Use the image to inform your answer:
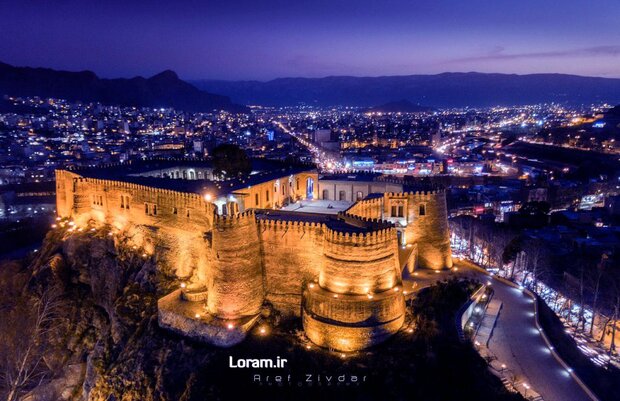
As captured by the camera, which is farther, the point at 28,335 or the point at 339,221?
the point at 28,335

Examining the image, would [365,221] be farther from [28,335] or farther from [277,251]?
[28,335]

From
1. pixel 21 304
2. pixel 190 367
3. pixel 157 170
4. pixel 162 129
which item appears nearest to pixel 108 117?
pixel 162 129

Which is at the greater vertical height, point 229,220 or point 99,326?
point 229,220

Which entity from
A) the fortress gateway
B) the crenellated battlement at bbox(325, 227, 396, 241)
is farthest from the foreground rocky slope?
the crenellated battlement at bbox(325, 227, 396, 241)

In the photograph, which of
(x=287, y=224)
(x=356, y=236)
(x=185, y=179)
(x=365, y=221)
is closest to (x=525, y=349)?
(x=356, y=236)

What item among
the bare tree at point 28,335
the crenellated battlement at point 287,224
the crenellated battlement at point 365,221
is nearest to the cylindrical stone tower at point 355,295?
the crenellated battlement at point 365,221

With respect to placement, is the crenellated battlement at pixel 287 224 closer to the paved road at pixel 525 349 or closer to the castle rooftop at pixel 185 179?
the castle rooftop at pixel 185 179

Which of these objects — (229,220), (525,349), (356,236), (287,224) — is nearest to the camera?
(525,349)

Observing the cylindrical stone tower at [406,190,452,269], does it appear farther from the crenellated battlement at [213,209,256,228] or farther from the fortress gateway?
the crenellated battlement at [213,209,256,228]
